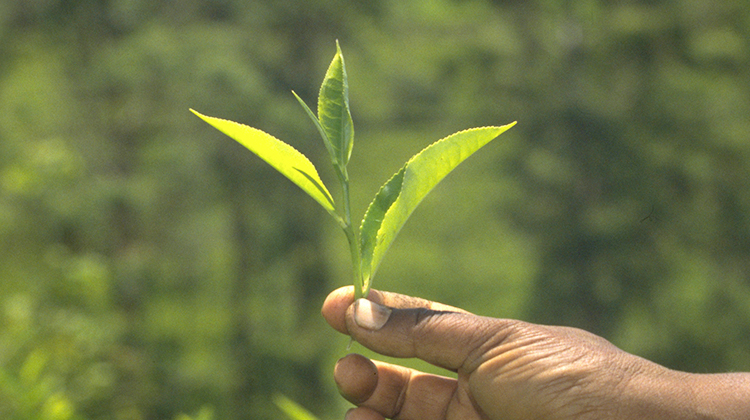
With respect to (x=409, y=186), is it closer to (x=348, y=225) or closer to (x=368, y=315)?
(x=348, y=225)

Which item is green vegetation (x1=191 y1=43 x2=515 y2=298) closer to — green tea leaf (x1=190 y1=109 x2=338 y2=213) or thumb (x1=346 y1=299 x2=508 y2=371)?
green tea leaf (x1=190 y1=109 x2=338 y2=213)

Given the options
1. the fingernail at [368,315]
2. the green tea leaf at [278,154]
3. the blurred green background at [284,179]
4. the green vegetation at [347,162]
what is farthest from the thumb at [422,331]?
the blurred green background at [284,179]

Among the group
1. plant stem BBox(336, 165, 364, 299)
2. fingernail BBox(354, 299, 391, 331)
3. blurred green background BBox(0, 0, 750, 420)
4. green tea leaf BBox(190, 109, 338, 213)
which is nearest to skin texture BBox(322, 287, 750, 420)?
fingernail BBox(354, 299, 391, 331)

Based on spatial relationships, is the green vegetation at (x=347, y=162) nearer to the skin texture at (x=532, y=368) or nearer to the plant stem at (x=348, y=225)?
the plant stem at (x=348, y=225)

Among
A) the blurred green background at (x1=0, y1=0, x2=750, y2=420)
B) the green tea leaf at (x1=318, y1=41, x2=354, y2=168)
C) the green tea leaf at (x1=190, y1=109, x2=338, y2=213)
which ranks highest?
the green tea leaf at (x1=318, y1=41, x2=354, y2=168)

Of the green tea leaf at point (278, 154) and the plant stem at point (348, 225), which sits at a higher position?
the green tea leaf at point (278, 154)

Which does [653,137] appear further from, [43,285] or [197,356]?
[43,285]

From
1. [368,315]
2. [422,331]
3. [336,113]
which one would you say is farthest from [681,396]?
[336,113]

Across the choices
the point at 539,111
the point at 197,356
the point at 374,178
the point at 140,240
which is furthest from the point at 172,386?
the point at 539,111
